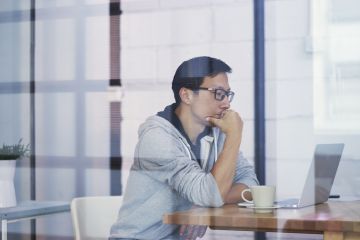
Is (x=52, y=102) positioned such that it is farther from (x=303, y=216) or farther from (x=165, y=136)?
(x=303, y=216)

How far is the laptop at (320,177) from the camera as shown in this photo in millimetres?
2264

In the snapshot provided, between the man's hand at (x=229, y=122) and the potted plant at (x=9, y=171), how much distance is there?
75 cm

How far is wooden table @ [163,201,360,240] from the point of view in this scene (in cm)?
205

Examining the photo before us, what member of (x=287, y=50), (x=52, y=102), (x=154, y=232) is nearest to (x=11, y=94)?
(x=52, y=102)

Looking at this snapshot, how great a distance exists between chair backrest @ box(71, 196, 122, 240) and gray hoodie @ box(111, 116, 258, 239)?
0.03 meters

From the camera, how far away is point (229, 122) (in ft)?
7.91

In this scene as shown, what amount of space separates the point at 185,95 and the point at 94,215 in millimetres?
548

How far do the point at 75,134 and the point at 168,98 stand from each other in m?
0.37

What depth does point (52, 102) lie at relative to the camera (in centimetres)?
261

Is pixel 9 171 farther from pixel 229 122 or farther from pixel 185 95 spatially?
pixel 229 122

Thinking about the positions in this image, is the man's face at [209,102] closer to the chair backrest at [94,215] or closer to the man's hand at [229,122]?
the man's hand at [229,122]

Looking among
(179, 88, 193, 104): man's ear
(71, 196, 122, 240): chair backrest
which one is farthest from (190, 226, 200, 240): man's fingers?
(179, 88, 193, 104): man's ear

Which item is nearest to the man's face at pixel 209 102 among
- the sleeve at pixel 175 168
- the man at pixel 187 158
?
the man at pixel 187 158

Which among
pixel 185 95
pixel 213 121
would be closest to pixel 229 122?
pixel 213 121
